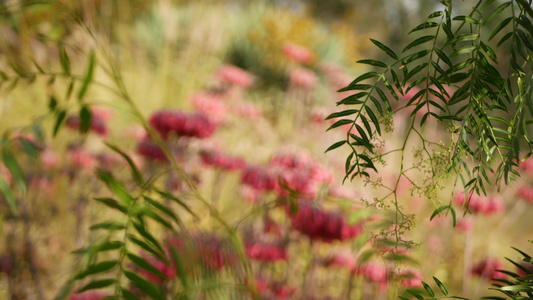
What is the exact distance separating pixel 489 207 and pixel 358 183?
3.07 feet

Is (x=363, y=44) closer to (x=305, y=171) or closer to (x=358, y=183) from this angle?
(x=358, y=183)

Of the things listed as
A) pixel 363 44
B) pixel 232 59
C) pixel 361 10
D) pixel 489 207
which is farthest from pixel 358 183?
pixel 361 10

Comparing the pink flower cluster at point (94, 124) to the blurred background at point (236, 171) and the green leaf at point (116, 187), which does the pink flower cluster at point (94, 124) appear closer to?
the blurred background at point (236, 171)

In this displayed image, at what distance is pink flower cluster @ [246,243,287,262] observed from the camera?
4.29 ft

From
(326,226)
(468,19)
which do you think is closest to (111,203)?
(468,19)

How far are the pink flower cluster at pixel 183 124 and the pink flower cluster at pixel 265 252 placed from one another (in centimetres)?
51

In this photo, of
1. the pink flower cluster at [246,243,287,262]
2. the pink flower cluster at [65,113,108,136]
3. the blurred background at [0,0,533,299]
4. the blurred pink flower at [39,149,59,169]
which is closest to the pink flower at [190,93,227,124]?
the blurred background at [0,0,533,299]

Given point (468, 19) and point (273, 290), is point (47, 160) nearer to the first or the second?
point (273, 290)

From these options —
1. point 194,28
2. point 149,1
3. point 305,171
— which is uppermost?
point 149,1

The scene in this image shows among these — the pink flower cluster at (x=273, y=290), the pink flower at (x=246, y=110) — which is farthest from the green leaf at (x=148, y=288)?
the pink flower at (x=246, y=110)

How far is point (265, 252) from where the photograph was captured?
52.0 inches

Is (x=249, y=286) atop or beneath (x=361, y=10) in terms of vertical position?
beneath

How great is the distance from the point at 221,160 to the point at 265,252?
504 mm

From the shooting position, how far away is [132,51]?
567cm
